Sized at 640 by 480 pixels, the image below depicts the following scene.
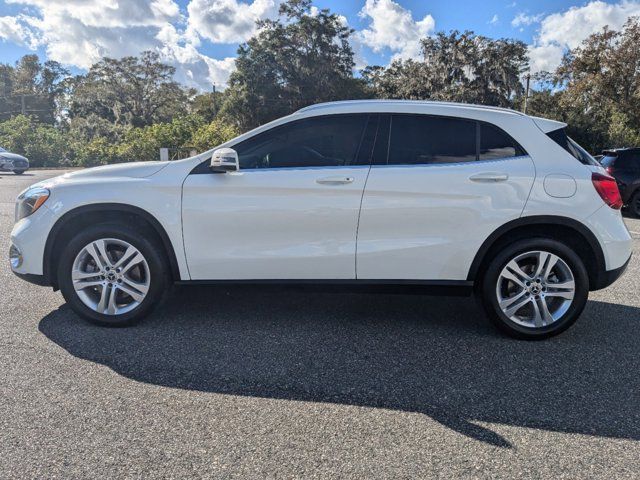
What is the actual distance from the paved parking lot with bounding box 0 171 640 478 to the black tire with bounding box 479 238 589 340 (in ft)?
0.36

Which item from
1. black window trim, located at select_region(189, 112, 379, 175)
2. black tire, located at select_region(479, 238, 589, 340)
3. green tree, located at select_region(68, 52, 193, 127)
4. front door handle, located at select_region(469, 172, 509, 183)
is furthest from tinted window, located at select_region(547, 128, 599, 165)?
green tree, located at select_region(68, 52, 193, 127)

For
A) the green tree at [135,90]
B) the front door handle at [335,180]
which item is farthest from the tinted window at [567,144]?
the green tree at [135,90]

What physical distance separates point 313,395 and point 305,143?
1.91 metres

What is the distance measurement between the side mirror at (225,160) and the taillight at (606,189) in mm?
2634

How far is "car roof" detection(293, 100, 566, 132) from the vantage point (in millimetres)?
3859

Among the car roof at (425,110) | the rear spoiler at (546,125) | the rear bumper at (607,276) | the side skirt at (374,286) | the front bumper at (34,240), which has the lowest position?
the side skirt at (374,286)

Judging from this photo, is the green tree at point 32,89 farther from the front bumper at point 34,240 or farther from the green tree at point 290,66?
the front bumper at point 34,240

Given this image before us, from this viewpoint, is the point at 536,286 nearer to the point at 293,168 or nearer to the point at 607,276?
the point at 607,276

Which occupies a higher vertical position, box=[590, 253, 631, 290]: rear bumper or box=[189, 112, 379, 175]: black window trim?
box=[189, 112, 379, 175]: black window trim

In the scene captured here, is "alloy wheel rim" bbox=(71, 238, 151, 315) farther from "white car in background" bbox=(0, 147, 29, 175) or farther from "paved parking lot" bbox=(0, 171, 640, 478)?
"white car in background" bbox=(0, 147, 29, 175)

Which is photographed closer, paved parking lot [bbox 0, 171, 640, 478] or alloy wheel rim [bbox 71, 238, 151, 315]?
paved parking lot [bbox 0, 171, 640, 478]

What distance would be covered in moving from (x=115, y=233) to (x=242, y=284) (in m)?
1.05

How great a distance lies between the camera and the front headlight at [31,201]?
3971mm

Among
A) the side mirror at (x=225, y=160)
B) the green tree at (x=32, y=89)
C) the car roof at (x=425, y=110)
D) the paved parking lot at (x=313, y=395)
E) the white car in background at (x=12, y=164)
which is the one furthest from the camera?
the green tree at (x=32, y=89)
